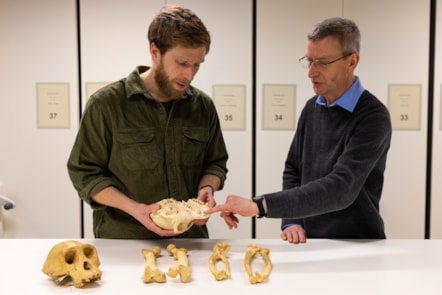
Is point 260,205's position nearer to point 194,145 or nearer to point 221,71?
point 194,145

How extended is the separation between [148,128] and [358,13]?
6.86 ft

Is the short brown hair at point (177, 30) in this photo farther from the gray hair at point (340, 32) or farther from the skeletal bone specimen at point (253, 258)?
the skeletal bone specimen at point (253, 258)

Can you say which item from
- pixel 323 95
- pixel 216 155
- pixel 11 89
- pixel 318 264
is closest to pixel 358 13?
pixel 323 95

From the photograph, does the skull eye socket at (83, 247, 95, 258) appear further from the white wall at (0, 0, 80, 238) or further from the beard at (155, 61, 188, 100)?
the white wall at (0, 0, 80, 238)

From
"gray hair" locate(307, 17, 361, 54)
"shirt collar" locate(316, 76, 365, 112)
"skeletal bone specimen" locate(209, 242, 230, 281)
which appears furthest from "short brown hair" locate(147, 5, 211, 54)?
"skeletal bone specimen" locate(209, 242, 230, 281)

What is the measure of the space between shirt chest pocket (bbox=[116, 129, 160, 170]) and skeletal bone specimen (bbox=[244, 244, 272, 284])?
0.65 m

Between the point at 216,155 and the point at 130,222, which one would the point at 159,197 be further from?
the point at 216,155

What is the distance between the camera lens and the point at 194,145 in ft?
6.80

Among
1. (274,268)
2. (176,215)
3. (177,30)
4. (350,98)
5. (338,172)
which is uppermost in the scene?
(177,30)

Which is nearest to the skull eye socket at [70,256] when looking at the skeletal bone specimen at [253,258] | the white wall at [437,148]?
the skeletal bone specimen at [253,258]

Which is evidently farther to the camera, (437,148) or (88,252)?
(437,148)

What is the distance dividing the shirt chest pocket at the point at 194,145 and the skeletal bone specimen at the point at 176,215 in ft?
1.18

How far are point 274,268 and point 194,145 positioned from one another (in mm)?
775

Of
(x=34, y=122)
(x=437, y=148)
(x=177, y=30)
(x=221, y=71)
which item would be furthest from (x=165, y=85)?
(x=437, y=148)
